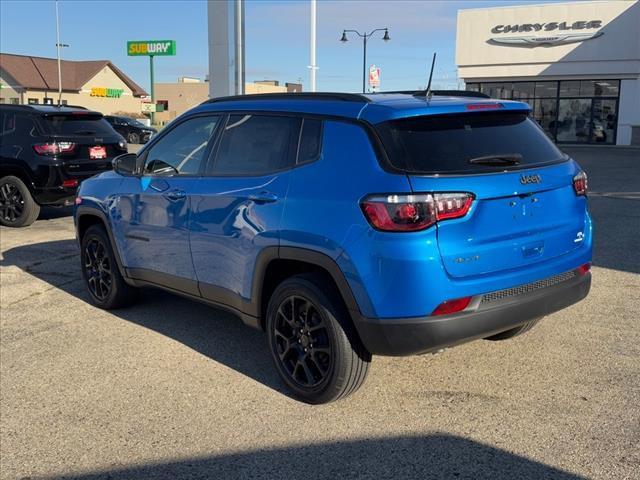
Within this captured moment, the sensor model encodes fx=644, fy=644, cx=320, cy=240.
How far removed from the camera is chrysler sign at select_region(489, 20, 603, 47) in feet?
101

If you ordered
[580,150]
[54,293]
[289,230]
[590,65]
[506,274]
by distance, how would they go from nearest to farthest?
[506,274]
[289,230]
[54,293]
[580,150]
[590,65]

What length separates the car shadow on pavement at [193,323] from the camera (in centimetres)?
462

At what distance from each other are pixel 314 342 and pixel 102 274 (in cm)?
285

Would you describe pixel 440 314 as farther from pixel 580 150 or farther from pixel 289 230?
pixel 580 150

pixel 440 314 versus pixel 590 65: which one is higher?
pixel 590 65

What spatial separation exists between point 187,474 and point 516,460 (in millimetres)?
1642

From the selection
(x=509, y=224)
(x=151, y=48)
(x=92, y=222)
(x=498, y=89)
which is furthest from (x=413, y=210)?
(x=151, y=48)

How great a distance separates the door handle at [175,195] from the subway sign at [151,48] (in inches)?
2293

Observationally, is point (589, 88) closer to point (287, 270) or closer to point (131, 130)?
point (131, 130)

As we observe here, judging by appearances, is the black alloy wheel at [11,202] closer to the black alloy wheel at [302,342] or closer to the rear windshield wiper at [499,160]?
the black alloy wheel at [302,342]

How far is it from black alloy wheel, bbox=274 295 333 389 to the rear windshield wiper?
1.23m

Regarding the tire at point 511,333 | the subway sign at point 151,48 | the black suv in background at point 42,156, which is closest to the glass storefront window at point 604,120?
the black suv in background at point 42,156

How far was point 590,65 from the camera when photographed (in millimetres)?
31000

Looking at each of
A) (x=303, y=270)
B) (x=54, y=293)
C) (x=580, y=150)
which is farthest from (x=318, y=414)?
(x=580, y=150)
